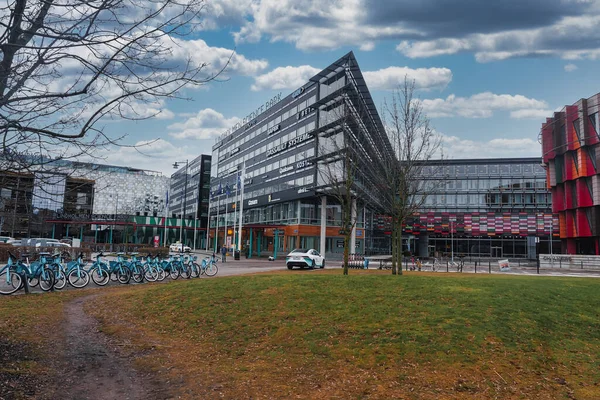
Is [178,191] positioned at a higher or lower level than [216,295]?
higher

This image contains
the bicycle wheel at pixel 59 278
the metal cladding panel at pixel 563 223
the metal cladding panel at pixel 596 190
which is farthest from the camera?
the metal cladding panel at pixel 563 223

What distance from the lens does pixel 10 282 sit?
50.0ft

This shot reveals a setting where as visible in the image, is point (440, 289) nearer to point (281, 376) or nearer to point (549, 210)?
point (281, 376)

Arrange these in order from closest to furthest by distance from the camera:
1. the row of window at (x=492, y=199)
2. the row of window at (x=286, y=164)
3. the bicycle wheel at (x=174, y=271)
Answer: the bicycle wheel at (x=174, y=271), the row of window at (x=286, y=164), the row of window at (x=492, y=199)

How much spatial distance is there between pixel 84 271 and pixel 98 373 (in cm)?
1240

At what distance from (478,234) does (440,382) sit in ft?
232

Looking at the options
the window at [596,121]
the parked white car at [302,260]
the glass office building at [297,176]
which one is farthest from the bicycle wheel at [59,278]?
the window at [596,121]

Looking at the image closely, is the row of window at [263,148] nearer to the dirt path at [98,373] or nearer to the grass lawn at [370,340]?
the grass lawn at [370,340]

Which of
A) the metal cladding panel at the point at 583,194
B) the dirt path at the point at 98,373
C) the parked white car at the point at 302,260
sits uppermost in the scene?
the metal cladding panel at the point at 583,194

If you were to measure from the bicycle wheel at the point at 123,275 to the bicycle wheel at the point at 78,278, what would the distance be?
5.53 feet

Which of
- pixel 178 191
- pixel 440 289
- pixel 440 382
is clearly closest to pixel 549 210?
pixel 440 289

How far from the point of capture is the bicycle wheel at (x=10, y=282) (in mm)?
15195

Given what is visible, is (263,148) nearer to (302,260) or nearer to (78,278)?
(302,260)

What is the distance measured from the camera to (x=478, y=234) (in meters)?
71.8
